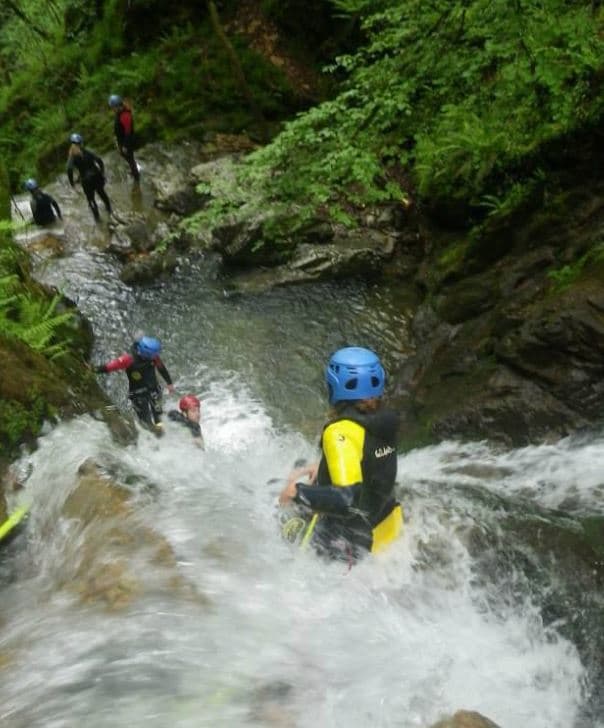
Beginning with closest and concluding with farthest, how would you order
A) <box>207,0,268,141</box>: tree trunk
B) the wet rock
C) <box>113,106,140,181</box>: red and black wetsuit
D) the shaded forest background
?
the wet rock < the shaded forest background < <box>113,106,140,181</box>: red and black wetsuit < <box>207,0,268,141</box>: tree trunk

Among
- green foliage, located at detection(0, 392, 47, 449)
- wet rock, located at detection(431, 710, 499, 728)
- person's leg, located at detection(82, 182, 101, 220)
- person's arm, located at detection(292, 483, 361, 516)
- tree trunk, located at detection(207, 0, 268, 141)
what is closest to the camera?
wet rock, located at detection(431, 710, 499, 728)

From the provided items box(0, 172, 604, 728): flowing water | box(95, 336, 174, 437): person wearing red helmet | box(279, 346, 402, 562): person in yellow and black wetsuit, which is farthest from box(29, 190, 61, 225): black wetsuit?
box(279, 346, 402, 562): person in yellow and black wetsuit

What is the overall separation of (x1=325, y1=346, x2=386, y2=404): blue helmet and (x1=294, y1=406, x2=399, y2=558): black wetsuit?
0.11 meters

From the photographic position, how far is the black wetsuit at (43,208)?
12601mm

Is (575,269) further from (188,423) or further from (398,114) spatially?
(188,423)

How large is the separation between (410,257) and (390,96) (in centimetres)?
401

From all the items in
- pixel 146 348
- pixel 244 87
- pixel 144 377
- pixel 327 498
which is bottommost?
pixel 144 377

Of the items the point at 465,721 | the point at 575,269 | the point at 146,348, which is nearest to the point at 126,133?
the point at 146,348

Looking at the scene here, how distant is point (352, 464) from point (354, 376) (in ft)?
1.77

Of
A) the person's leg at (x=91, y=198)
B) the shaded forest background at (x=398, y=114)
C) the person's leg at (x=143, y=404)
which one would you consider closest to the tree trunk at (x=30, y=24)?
the shaded forest background at (x=398, y=114)

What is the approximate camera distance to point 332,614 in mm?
3885

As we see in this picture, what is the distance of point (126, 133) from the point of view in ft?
43.0

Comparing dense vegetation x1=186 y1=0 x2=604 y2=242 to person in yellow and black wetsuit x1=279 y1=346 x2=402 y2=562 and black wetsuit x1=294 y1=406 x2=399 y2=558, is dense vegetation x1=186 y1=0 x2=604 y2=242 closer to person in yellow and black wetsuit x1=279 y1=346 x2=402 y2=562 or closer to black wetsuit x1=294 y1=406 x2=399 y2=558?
person in yellow and black wetsuit x1=279 y1=346 x2=402 y2=562

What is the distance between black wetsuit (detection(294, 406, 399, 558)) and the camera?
3.52 metres
